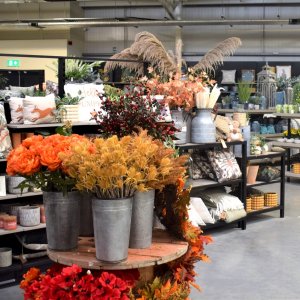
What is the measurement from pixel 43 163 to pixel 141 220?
49 cm

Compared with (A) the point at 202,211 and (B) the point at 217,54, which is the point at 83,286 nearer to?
(A) the point at 202,211

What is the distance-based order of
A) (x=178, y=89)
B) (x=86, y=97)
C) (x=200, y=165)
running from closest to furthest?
(x=86, y=97) → (x=178, y=89) → (x=200, y=165)

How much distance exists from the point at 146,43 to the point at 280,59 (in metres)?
11.1

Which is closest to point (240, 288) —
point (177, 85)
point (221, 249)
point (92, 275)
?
point (221, 249)

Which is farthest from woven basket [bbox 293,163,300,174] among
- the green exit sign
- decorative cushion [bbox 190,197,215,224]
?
the green exit sign

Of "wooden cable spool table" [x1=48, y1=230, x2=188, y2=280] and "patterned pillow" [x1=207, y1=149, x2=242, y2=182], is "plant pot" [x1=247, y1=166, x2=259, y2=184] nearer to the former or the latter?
"patterned pillow" [x1=207, y1=149, x2=242, y2=182]

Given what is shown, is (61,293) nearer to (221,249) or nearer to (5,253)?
(5,253)

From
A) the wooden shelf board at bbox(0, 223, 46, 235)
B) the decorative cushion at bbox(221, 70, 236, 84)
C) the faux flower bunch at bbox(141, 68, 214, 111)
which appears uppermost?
the decorative cushion at bbox(221, 70, 236, 84)

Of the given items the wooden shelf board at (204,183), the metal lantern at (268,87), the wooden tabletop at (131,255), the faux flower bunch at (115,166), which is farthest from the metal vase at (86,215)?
the metal lantern at (268,87)

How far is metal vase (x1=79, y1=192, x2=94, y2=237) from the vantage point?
2539 mm

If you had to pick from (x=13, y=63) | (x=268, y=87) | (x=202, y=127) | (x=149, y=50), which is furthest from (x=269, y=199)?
(x=13, y=63)

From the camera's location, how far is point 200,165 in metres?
6.50

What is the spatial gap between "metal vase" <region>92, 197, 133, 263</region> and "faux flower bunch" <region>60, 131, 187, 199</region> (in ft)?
0.12

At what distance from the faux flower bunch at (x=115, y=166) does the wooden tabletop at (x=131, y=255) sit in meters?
0.29
